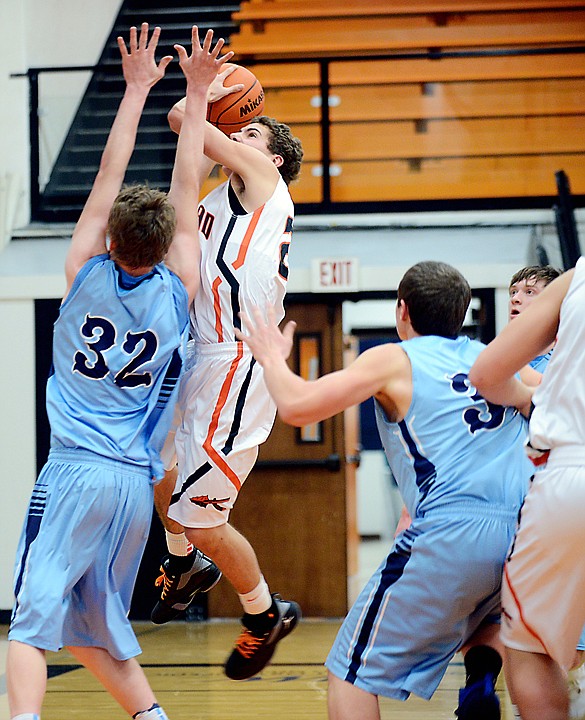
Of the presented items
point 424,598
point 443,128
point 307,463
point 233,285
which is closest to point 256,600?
point 233,285

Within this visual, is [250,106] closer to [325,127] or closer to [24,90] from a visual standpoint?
[325,127]

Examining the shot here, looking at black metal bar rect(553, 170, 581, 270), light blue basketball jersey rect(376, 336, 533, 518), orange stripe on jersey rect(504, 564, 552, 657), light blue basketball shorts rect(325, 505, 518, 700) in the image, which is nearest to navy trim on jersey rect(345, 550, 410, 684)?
light blue basketball shorts rect(325, 505, 518, 700)

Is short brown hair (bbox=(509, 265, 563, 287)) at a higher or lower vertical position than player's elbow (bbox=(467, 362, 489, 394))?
higher

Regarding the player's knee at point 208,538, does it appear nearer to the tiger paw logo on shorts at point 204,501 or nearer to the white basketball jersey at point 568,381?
the tiger paw logo on shorts at point 204,501

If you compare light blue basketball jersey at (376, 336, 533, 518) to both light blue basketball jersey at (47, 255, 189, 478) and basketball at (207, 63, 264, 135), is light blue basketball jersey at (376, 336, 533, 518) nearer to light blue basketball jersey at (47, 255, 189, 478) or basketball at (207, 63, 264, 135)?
light blue basketball jersey at (47, 255, 189, 478)

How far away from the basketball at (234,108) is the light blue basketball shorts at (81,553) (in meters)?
1.44

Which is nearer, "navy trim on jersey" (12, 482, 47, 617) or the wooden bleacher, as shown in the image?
"navy trim on jersey" (12, 482, 47, 617)

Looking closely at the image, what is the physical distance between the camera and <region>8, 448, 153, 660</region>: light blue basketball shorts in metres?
3.01

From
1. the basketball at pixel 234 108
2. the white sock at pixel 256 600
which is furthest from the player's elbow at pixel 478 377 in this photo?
the basketball at pixel 234 108

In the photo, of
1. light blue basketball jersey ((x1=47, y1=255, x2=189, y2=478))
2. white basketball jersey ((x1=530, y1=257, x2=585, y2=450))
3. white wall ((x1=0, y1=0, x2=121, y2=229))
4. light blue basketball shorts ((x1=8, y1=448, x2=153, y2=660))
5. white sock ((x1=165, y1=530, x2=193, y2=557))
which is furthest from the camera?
white wall ((x1=0, y1=0, x2=121, y2=229))

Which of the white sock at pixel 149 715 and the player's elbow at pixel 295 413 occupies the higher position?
the player's elbow at pixel 295 413

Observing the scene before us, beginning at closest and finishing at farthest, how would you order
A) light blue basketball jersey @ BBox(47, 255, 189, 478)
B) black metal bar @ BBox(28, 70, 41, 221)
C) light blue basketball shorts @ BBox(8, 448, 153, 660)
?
light blue basketball shorts @ BBox(8, 448, 153, 660)
light blue basketball jersey @ BBox(47, 255, 189, 478)
black metal bar @ BBox(28, 70, 41, 221)

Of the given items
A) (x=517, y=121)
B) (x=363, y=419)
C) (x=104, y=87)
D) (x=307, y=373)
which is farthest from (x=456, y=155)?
(x=363, y=419)

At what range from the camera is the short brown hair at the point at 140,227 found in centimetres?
310
